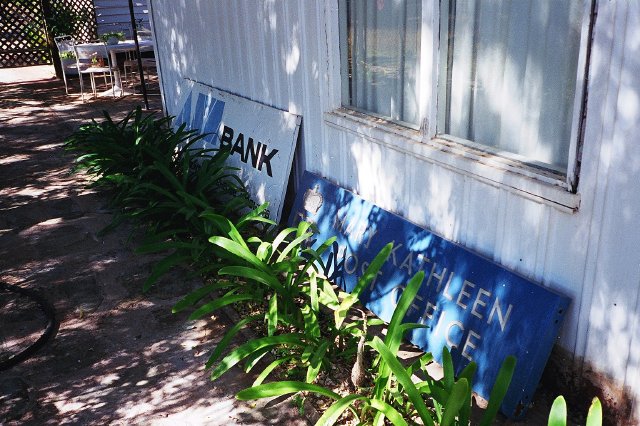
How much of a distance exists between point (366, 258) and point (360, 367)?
3.39 ft

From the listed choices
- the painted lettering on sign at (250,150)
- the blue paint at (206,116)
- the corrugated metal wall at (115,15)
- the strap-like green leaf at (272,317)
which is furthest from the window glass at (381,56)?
the corrugated metal wall at (115,15)

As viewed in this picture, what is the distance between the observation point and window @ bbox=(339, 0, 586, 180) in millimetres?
2770

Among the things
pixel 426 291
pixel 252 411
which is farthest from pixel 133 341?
pixel 426 291

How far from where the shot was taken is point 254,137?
5.43 m

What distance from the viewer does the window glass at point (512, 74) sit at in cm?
276

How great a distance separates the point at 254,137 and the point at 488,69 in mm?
2690

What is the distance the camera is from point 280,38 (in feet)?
15.7

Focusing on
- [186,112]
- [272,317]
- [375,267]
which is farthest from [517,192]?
[186,112]

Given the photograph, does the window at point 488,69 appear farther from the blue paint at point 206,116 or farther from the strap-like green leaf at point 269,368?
the blue paint at point 206,116

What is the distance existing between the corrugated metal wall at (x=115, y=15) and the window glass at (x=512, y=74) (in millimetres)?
13657

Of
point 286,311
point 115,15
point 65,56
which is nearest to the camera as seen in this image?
point 286,311

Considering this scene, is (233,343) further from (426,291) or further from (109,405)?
(426,291)

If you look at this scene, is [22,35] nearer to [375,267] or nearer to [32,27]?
[32,27]

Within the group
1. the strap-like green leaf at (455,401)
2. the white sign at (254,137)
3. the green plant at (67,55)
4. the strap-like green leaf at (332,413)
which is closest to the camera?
the strap-like green leaf at (455,401)
